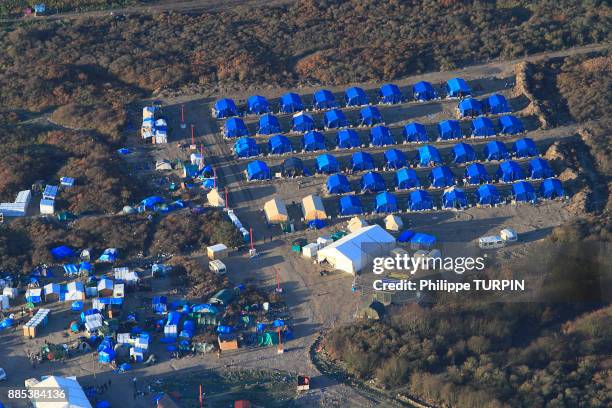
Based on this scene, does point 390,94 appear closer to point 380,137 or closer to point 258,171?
point 380,137

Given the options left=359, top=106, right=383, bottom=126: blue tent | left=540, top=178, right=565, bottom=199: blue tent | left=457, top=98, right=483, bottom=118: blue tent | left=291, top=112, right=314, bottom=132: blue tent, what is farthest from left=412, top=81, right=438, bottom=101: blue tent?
left=540, top=178, right=565, bottom=199: blue tent

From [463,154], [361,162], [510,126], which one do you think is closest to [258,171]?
[361,162]

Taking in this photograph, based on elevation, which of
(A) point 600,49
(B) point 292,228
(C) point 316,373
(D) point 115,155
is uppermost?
(A) point 600,49

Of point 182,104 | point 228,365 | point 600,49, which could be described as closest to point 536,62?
point 600,49

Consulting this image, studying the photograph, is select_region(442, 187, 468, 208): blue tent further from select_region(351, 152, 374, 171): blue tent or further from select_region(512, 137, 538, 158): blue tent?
select_region(512, 137, 538, 158): blue tent

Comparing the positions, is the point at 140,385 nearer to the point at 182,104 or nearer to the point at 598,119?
the point at 182,104
